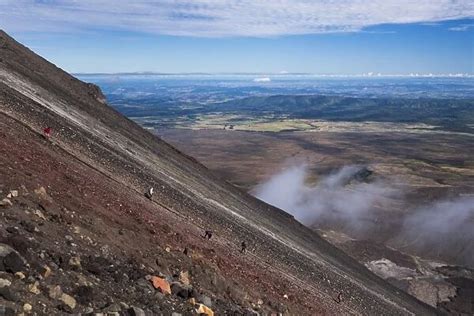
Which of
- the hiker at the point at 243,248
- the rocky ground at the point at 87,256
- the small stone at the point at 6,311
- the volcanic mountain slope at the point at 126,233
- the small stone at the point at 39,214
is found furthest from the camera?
the hiker at the point at 243,248

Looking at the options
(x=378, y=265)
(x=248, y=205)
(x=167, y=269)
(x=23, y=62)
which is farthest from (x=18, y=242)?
(x=378, y=265)

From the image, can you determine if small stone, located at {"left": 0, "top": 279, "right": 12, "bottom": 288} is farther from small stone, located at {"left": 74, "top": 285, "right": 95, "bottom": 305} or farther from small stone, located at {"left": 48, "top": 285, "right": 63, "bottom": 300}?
small stone, located at {"left": 74, "top": 285, "right": 95, "bottom": 305}

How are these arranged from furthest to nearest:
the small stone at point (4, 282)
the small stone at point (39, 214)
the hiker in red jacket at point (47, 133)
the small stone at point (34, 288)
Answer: the hiker in red jacket at point (47, 133)
the small stone at point (39, 214)
the small stone at point (34, 288)
the small stone at point (4, 282)

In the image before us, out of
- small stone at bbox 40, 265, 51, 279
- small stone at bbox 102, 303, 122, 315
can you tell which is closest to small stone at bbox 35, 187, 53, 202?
small stone at bbox 40, 265, 51, 279

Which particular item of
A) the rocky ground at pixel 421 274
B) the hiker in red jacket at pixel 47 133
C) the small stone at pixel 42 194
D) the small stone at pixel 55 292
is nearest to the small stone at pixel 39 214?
the small stone at pixel 42 194

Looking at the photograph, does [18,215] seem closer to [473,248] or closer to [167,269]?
[167,269]

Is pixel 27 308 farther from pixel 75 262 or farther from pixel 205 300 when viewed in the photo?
pixel 205 300

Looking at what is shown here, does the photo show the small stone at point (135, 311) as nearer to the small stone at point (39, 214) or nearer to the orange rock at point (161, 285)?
the orange rock at point (161, 285)
